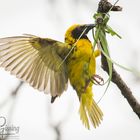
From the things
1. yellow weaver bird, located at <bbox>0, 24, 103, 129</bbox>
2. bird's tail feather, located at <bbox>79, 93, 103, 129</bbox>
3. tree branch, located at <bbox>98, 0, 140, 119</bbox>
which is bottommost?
bird's tail feather, located at <bbox>79, 93, 103, 129</bbox>

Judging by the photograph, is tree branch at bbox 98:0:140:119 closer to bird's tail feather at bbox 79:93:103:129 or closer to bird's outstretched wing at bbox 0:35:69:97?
bird's outstretched wing at bbox 0:35:69:97

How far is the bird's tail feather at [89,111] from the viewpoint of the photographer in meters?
3.64

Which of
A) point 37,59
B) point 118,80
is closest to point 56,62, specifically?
point 37,59

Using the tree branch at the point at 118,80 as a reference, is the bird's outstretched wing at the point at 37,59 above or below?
below

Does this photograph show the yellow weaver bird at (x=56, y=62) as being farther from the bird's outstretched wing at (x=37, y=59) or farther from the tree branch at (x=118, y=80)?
the tree branch at (x=118, y=80)

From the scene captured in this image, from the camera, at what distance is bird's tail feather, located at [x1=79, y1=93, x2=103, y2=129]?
3641 millimetres

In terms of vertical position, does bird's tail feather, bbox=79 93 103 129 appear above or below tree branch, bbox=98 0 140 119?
below

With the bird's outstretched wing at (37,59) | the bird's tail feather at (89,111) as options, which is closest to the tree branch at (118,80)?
the bird's outstretched wing at (37,59)

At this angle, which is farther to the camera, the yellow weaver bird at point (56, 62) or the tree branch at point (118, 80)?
A: the yellow weaver bird at point (56, 62)

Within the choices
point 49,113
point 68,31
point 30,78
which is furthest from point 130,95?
point 68,31

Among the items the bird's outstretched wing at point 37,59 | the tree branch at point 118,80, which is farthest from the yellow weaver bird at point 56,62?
the tree branch at point 118,80

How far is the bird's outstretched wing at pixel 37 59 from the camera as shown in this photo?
347cm

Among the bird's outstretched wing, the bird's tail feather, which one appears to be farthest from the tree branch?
the bird's tail feather

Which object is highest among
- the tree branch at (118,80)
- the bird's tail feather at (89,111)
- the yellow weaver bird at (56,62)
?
the tree branch at (118,80)
